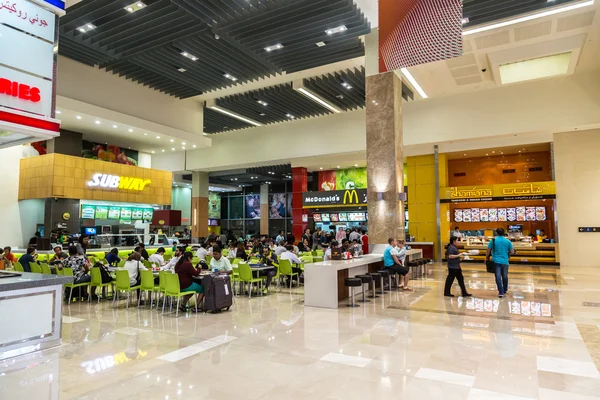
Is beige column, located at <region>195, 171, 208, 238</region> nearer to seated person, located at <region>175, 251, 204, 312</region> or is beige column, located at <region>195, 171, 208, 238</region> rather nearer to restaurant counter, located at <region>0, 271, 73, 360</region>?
seated person, located at <region>175, 251, 204, 312</region>

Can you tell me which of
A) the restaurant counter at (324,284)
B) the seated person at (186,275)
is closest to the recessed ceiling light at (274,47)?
the restaurant counter at (324,284)

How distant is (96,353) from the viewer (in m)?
4.39

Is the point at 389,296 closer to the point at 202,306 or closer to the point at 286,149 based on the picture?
the point at 202,306

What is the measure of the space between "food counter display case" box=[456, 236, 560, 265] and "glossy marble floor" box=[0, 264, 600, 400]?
25.3ft

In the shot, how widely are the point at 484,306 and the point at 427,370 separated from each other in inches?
145

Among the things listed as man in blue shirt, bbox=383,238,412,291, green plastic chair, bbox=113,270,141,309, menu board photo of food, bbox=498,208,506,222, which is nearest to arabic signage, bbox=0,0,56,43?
green plastic chair, bbox=113,270,141,309

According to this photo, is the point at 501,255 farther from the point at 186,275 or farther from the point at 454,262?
the point at 186,275

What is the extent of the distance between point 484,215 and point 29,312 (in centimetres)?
1618

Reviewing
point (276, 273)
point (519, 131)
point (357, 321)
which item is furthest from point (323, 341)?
point (519, 131)

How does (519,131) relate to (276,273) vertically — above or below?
above

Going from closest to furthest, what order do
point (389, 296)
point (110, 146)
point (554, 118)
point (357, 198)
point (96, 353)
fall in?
1. point (96, 353)
2. point (389, 296)
3. point (554, 118)
4. point (110, 146)
5. point (357, 198)

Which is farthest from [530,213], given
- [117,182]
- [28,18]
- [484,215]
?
[28,18]

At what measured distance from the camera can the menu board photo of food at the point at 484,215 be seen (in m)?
16.2

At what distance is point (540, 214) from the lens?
49.6 ft
